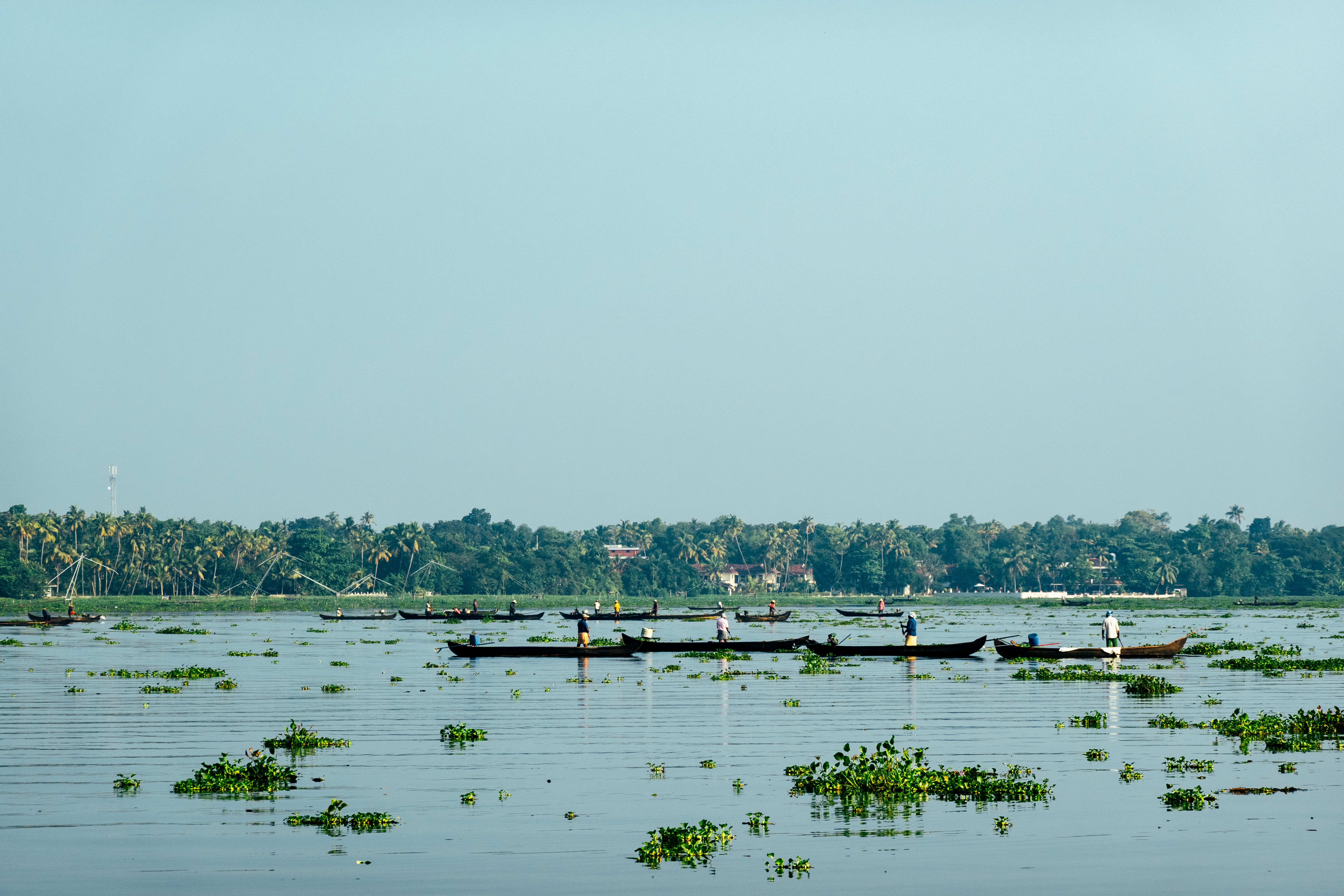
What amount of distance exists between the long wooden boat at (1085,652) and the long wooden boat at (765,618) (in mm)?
60982

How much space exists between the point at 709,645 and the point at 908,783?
40.5 meters

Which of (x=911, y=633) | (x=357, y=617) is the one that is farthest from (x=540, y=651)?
(x=357, y=617)

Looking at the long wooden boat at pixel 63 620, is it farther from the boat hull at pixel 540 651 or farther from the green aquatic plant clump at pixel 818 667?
the green aquatic plant clump at pixel 818 667

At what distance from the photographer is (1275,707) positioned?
125ft

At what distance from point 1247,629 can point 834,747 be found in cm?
8281

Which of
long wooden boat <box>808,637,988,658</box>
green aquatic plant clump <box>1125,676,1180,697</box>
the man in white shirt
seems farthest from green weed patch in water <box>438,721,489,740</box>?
the man in white shirt

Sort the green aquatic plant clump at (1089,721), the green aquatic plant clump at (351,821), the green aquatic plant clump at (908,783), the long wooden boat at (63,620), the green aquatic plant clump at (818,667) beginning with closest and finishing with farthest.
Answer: the green aquatic plant clump at (351,821) < the green aquatic plant clump at (908,783) < the green aquatic plant clump at (1089,721) < the green aquatic plant clump at (818,667) < the long wooden boat at (63,620)

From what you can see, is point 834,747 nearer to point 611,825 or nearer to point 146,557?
point 611,825

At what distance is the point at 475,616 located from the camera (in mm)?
118562

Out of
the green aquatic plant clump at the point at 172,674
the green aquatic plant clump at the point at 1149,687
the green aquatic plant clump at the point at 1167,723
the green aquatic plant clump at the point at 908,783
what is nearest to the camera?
the green aquatic plant clump at the point at 908,783

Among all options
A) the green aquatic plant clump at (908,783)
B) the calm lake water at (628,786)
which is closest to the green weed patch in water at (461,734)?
the calm lake water at (628,786)

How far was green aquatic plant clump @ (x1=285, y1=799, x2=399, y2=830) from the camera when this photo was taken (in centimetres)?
2053

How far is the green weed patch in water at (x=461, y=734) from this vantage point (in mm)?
31047

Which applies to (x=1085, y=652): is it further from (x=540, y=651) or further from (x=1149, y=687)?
(x=540, y=651)
